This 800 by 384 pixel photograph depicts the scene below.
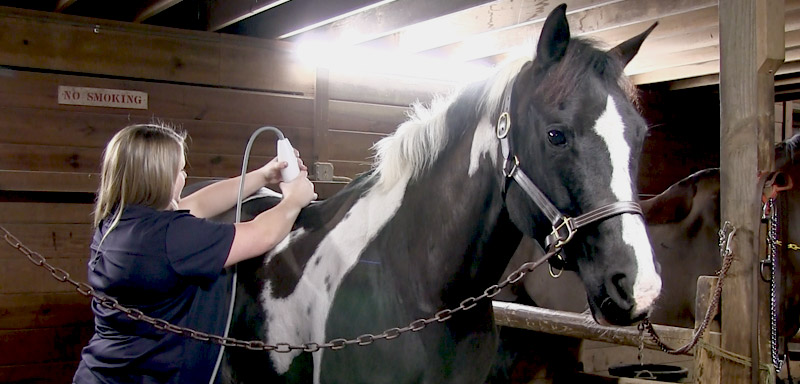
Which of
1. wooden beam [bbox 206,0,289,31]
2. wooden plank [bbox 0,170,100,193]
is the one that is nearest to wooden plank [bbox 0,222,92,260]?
wooden plank [bbox 0,170,100,193]

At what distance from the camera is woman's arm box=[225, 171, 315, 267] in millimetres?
1674

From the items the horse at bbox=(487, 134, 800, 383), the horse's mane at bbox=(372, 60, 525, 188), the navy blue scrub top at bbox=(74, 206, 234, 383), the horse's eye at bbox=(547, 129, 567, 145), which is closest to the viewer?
the horse's eye at bbox=(547, 129, 567, 145)

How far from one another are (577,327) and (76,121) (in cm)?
273

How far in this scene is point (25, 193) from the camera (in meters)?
3.41

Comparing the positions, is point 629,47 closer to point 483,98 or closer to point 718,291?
point 483,98

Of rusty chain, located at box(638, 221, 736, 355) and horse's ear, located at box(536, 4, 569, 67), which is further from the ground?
horse's ear, located at box(536, 4, 569, 67)

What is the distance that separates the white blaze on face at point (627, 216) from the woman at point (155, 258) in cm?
85

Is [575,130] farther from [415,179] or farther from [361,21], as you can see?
[361,21]

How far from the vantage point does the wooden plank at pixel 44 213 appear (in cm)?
336

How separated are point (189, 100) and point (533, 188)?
2760 millimetres

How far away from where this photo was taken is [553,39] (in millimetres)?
1544

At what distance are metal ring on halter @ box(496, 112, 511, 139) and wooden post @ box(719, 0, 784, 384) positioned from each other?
2.75ft

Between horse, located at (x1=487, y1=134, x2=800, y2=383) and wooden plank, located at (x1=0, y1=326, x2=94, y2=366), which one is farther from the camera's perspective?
wooden plank, located at (x1=0, y1=326, x2=94, y2=366)

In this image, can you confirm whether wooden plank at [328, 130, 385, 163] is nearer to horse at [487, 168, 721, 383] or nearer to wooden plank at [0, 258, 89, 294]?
horse at [487, 168, 721, 383]
